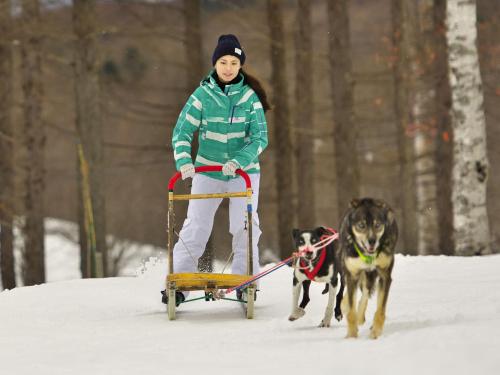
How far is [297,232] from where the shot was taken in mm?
6359

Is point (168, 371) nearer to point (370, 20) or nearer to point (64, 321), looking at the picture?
point (64, 321)

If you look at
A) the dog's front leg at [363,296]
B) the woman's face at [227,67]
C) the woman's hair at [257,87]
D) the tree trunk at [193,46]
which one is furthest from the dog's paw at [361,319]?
the tree trunk at [193,46]

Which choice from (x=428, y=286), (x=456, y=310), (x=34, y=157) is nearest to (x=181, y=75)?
(x=34, y=157)

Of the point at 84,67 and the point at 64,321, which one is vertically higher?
the point at 84,67

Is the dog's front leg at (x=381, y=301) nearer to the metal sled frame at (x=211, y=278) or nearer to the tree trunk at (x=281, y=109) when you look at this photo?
the metal sled frame at (x=211, y=278)

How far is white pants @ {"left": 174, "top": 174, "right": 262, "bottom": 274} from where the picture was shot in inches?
305

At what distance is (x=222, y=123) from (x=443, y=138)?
6.13 metres

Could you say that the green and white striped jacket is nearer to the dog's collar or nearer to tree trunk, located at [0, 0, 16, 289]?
the dog's collar

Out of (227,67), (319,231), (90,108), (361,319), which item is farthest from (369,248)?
(90,108)

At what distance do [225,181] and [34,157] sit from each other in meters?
9.69

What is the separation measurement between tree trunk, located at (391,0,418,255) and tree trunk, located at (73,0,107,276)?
279 inches

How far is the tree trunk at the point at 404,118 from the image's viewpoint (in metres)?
19.4

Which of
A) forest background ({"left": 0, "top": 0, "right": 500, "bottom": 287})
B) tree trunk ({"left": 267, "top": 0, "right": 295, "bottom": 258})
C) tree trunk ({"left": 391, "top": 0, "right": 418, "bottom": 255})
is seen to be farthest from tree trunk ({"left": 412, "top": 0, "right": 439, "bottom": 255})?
tree trunk ({"left": 267, "top": 0, "right": 295, "bottom": 258})

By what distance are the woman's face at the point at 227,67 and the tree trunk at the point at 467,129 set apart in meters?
4.93
